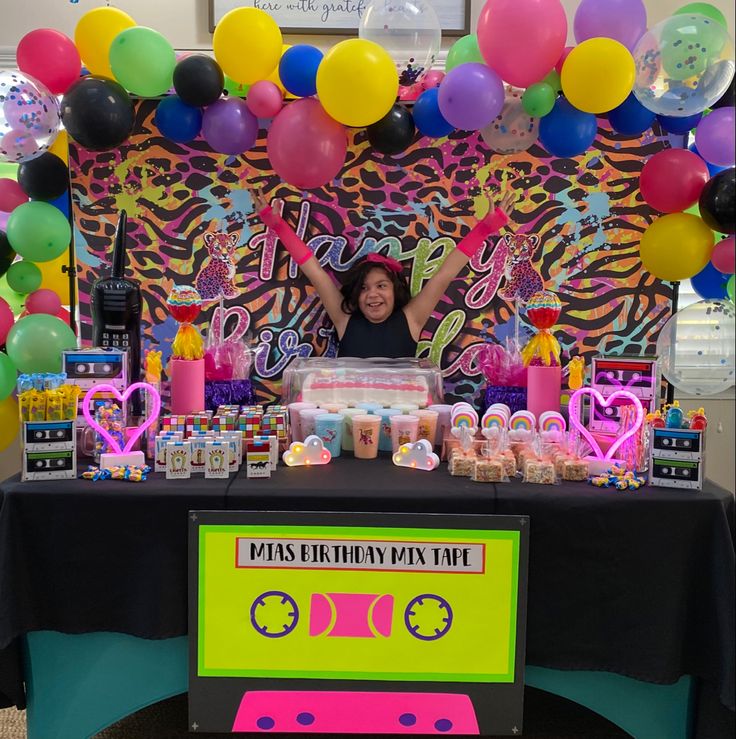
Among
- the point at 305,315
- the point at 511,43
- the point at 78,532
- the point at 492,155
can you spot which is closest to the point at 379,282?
the point at 305,315

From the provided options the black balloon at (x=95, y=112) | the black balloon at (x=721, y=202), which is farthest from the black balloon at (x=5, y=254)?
the black balloon at (x=721, y=202)

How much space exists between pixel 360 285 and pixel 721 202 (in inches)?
53.6

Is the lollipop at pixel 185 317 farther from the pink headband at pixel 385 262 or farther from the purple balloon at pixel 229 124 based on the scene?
the pink headband at pixel 385 262

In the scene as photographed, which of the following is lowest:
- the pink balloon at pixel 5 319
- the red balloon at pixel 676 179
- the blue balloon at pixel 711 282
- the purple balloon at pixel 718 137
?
the pink balloon at pixel 5 319

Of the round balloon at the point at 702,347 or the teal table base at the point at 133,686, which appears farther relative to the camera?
the round balloon at the point at 702,347

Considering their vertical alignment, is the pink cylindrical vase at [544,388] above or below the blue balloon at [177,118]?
below

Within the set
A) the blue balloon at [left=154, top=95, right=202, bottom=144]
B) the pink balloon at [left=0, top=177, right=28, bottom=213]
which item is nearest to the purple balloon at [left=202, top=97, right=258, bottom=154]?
the blue balloon at [left=154, top=95, right=202, bottom=144]

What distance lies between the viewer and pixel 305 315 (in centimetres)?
315

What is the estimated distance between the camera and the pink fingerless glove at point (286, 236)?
9.96 ft

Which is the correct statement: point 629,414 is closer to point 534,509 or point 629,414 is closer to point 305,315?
point 534,509

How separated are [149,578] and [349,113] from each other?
1455mm

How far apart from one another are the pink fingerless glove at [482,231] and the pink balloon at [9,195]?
1.67m

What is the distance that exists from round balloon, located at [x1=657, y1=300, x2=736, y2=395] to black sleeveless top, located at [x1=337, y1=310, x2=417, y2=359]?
1.10 metres

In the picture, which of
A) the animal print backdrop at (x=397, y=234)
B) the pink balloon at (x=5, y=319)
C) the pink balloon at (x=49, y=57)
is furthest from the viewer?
the animal print backdrop at (x=397, y=234)
